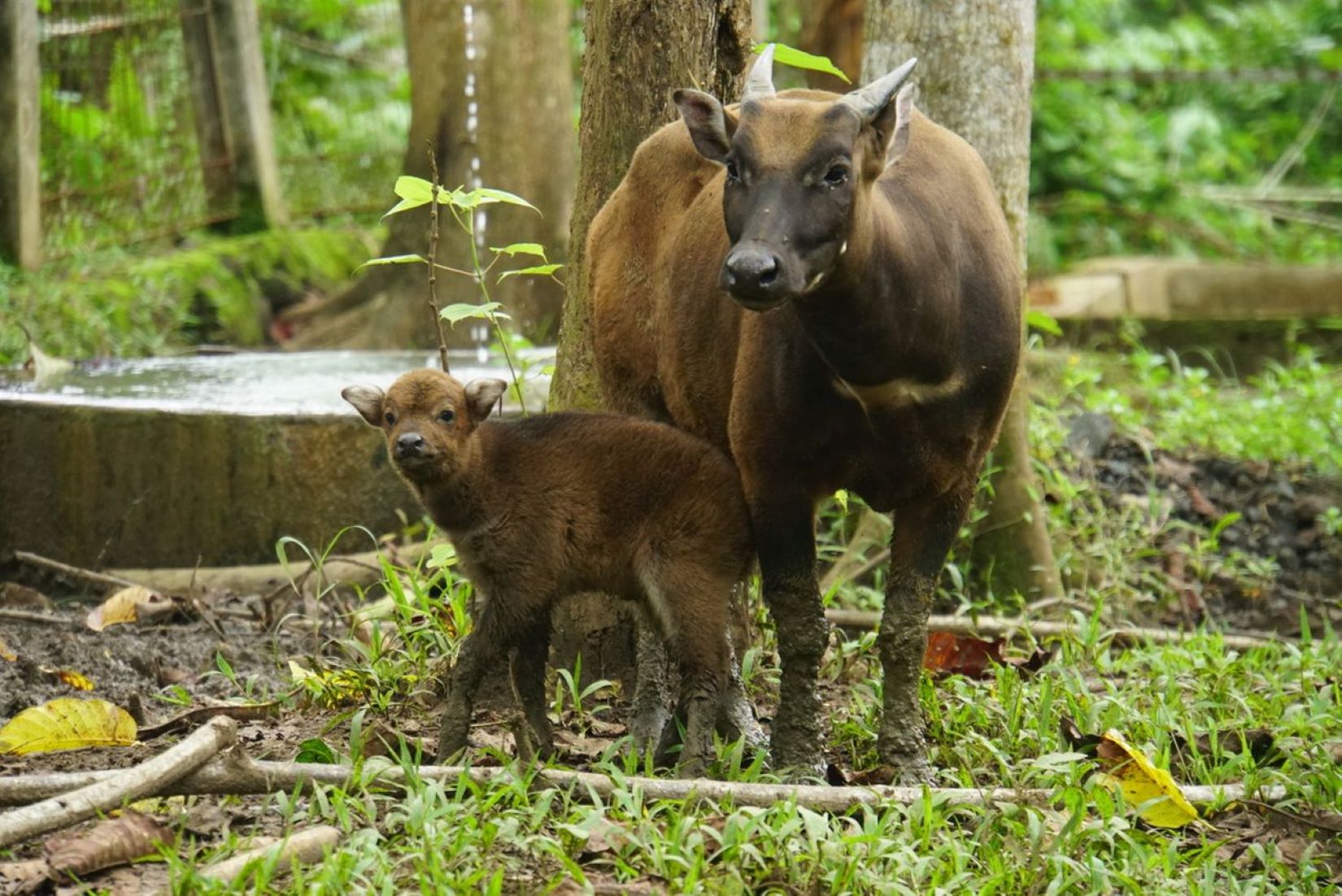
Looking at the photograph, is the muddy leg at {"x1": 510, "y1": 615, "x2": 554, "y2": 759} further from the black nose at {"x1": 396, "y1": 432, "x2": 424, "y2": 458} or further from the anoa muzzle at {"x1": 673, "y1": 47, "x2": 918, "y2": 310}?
the anoa muzzle at {"x1": 673, "y1": 47, "x2": 918, "y2": 310}

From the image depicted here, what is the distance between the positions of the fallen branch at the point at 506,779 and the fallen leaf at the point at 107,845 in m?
0.09

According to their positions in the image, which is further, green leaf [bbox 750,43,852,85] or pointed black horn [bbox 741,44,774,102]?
green leaf [bbox 750,43,852,85]

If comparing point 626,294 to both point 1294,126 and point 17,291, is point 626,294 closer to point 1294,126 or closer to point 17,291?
point 17,291

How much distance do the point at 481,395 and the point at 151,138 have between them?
807 centimetres

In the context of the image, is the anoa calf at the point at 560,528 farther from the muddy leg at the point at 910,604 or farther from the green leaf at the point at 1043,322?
the green leaf at the point at 1043,322

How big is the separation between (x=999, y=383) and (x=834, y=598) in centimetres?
226

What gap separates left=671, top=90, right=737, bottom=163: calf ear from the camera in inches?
176

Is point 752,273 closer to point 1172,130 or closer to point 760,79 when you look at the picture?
point 760,79

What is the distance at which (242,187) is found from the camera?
12.9 m

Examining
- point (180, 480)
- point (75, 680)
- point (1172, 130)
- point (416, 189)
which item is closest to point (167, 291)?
point (180, 480)

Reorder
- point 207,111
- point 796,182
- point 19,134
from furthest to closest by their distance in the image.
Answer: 1. point 207,111
2. point 19,134
3. point 796,182

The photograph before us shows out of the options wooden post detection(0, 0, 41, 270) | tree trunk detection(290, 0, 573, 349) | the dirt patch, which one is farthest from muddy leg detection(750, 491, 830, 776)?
wooden post detection(0, 0, 41, 270)

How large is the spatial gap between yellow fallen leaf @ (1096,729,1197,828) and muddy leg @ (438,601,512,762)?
173 cm

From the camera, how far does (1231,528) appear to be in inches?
341
